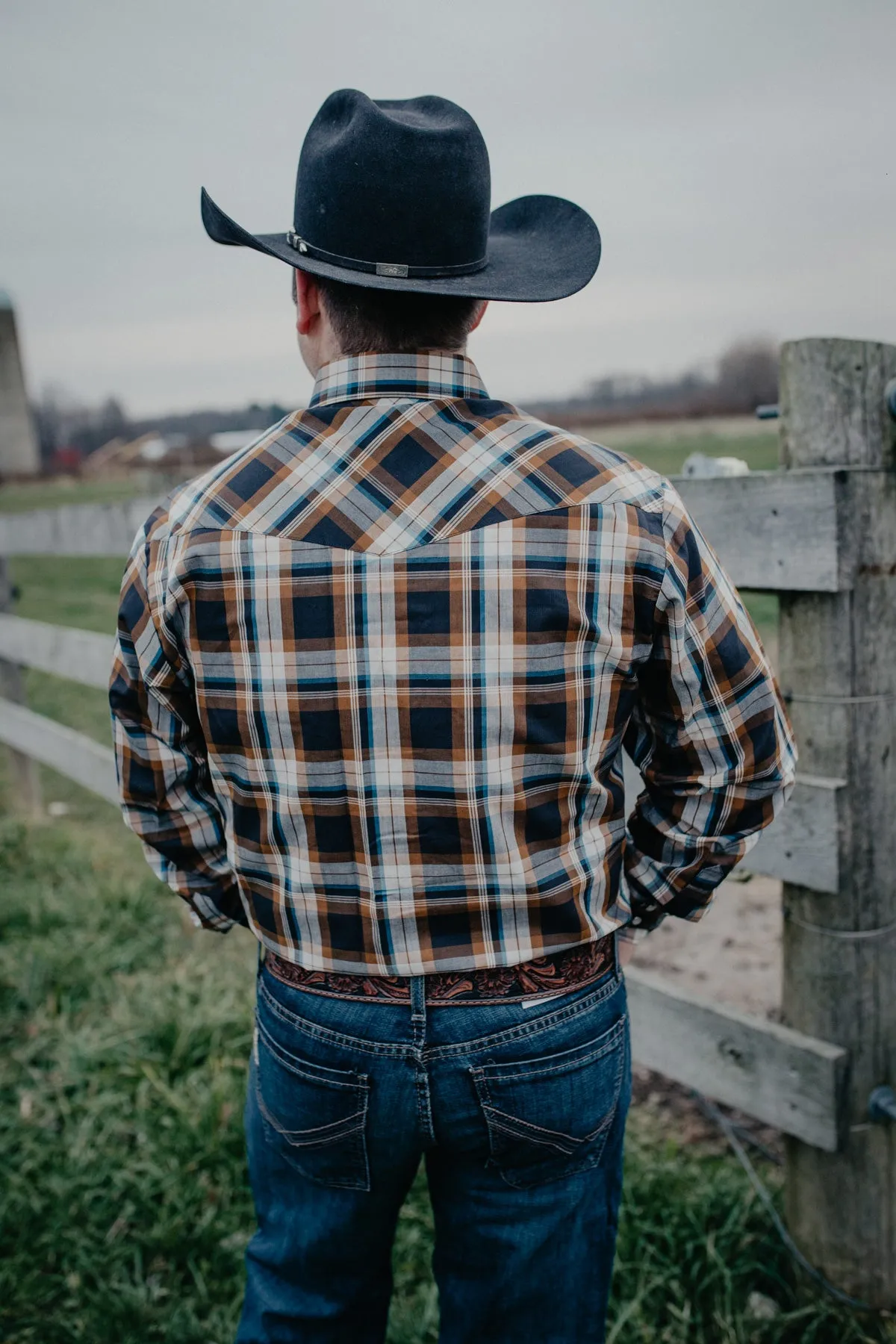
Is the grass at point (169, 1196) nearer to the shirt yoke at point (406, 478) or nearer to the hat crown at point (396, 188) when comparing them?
the shirt yoke at point (406, 478)

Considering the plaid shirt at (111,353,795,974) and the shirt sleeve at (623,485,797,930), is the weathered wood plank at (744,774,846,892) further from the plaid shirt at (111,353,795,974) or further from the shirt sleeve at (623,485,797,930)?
the plaid shirt at (111,353,795,974)

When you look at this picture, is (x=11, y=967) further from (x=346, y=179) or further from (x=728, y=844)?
(x=346, y=179)

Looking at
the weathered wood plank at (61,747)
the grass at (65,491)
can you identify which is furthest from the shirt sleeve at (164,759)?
the grass at (65,491)

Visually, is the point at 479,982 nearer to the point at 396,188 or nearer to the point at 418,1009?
the point at 418,1009

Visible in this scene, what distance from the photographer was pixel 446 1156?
57.4 inches

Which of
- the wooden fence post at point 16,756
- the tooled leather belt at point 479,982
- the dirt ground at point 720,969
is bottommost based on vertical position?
the dirt ground at point 720,969

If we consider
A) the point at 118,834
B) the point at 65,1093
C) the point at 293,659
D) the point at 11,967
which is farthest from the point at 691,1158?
the point at 118,834

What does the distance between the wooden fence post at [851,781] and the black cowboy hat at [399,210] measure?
70 centimetres

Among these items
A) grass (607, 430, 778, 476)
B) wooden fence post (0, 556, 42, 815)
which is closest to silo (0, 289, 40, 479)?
grass (607, 430, 778, 476)

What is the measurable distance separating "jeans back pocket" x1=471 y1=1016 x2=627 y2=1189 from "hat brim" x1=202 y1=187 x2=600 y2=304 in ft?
3.28

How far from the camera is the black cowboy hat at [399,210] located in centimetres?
128

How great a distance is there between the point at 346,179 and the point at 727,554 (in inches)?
41.2

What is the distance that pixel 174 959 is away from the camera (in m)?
3.72

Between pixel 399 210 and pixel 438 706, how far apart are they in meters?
0.63
